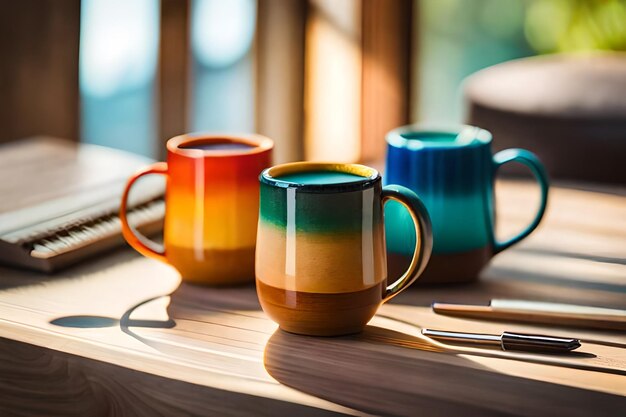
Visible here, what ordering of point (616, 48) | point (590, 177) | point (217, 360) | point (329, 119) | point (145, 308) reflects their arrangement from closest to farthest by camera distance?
point (217, 360), point (145, 308), point (590, 177), point (329, 119), point (616, 48)

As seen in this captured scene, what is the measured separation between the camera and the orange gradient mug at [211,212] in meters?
0.73

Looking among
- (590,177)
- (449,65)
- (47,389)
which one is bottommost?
(47,389)

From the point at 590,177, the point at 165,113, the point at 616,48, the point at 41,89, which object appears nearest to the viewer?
the point at 590,177

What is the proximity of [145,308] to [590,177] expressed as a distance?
2.90 feet

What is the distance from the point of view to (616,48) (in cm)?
308

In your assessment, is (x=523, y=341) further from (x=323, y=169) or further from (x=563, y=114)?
(x=563, y=114)

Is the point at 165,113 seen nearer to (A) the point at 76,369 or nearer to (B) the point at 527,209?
(B) the point at 527,209

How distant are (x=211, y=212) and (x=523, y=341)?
28cm

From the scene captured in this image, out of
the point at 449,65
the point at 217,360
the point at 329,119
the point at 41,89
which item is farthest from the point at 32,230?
the point at 449,65

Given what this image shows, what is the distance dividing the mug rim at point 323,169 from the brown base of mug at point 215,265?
12 centimetres

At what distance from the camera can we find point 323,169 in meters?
0.67

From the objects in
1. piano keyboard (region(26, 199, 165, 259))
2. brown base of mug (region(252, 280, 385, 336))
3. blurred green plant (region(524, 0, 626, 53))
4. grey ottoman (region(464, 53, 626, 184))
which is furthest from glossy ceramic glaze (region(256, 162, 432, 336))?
blurred green plant (region(524, 0, 626, 53))

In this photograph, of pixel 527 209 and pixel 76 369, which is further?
pixel 527 209

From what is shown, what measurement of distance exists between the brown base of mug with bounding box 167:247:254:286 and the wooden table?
12 millimetres
